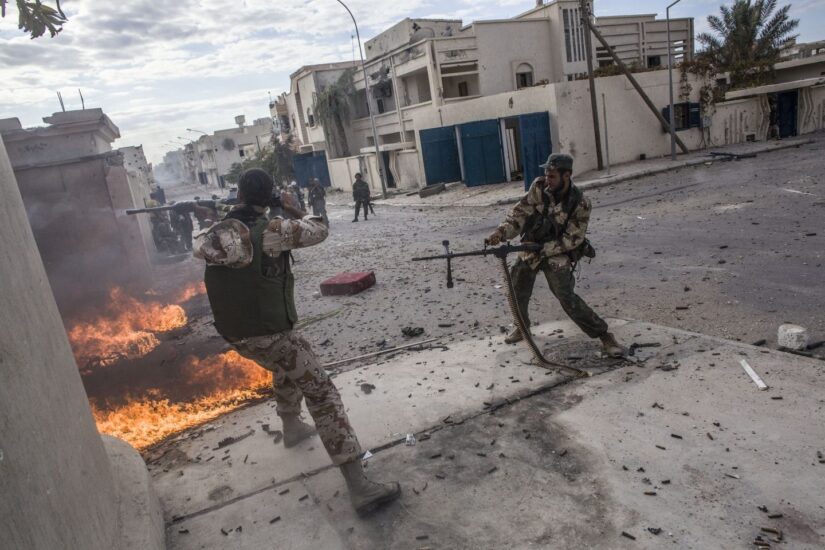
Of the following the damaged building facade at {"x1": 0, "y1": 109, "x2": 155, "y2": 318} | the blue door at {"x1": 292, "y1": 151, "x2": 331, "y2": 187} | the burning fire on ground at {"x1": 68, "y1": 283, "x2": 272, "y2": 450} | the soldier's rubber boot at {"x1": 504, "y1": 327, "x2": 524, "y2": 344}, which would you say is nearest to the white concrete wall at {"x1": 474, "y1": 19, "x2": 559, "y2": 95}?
the blue door at {"x1": 292, "y1": 151, "x2": 331, "y2": 187}

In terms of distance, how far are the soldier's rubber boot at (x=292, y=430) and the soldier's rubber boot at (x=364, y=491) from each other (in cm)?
75

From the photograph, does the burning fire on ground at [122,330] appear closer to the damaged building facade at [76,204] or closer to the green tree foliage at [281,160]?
the damaged building facade at [76,204]

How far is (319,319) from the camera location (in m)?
6.66

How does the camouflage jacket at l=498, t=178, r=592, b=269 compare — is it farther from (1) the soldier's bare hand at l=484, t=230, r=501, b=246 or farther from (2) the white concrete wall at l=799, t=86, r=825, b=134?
(2) the white concrete wall at l=799, t=86, r=825, b=134

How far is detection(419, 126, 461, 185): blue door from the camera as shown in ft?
70.6

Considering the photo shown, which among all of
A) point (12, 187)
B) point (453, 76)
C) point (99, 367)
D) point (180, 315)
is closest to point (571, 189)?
point (12, 187)

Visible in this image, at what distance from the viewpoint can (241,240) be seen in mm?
2754

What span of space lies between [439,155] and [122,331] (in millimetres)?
16414

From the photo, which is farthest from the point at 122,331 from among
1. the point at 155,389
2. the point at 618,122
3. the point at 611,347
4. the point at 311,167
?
the point at 311,167

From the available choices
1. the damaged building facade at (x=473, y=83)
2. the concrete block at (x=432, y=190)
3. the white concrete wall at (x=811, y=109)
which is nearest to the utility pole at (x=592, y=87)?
the damaged building facade at (x=473, y=83)

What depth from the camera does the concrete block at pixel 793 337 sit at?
13.0 feet

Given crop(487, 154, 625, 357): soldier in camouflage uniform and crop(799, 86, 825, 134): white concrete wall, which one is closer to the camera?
crop(487, 154, 625, 357): soldier in camouflage uniform

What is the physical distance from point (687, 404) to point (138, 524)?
3.06 m

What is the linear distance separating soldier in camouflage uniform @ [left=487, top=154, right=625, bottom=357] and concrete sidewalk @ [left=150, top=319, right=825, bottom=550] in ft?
1.14
